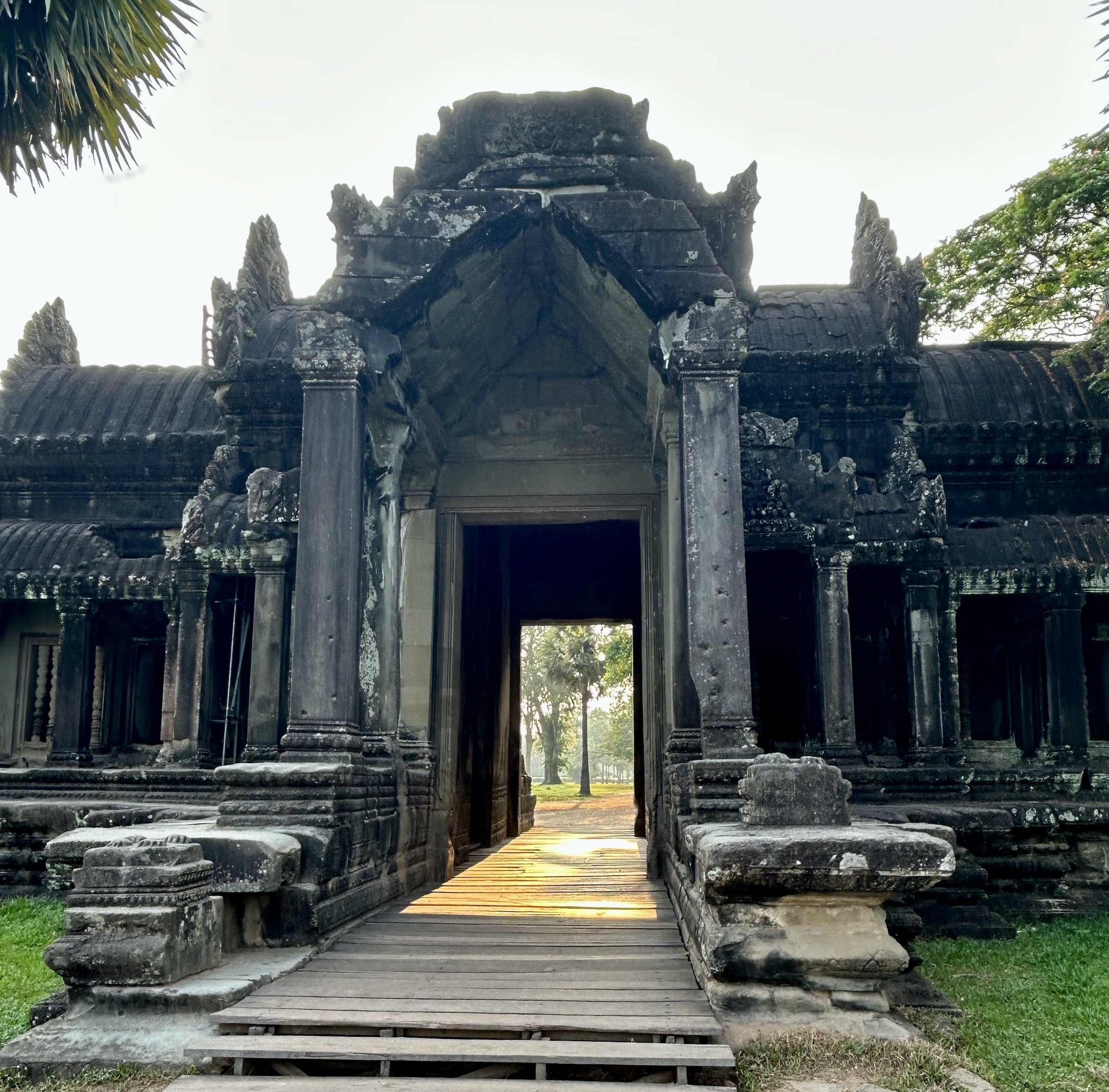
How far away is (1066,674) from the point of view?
29.6 ft

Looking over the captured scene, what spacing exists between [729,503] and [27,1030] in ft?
14.4

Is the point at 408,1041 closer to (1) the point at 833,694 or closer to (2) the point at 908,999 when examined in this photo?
(2) the point at 908,999

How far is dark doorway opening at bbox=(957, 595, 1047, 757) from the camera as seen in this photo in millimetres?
9586

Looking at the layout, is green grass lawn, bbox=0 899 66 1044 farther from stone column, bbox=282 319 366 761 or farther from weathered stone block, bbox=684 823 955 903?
weathered stone block, bbox=684 823 955 903

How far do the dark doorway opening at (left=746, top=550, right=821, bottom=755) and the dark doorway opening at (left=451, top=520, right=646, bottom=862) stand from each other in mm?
1138

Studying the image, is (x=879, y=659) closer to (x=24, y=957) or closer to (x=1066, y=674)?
(x=1066, y=674)

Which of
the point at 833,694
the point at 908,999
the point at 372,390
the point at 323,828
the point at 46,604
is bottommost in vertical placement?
the point at 908,999

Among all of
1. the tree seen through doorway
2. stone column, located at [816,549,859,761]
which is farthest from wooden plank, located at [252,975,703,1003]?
the tree seen through doorway

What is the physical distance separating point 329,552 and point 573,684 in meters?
32.3

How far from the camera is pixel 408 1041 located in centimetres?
393

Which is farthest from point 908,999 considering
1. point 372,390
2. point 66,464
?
point 66,464

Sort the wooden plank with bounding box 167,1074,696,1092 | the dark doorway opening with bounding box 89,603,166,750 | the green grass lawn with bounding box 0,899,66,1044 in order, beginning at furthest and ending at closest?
the dark doorway opening with bounding box 89,603,166,750 → the green grass lawn with bounding box 0,899,66,1044 → the wooden plank with bounding box 167,1074,696,1092

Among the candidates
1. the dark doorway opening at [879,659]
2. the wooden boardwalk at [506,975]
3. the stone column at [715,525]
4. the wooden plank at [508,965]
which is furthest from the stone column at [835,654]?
the wooden plank at [508,965]

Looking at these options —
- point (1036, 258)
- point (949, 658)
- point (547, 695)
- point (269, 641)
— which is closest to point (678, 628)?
point (949, 658)
